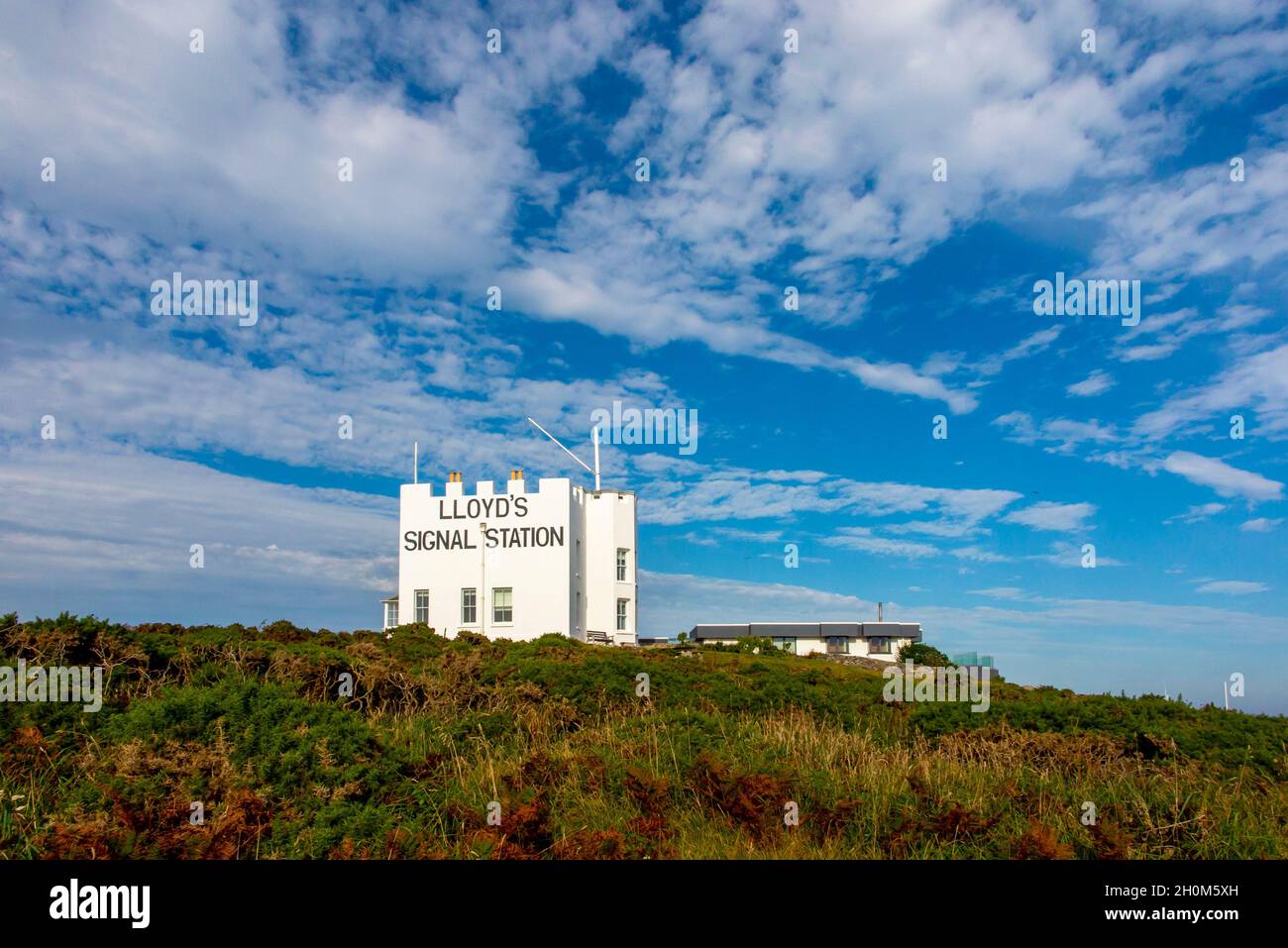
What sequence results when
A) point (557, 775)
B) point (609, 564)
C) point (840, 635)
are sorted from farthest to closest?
point (840, 635) → point (609, 564) → point (557, 775)

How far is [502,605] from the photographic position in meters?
36.2

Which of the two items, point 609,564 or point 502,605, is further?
point 609,564

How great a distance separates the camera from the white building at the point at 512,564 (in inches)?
1404

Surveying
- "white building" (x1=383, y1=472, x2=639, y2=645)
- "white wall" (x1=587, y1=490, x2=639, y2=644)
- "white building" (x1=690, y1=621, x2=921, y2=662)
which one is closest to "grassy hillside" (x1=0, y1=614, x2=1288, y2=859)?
"white building" (x1=383, y1=472, x2=639, y2=645)

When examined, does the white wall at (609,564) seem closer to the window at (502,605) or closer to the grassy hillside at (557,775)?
the window at (502,605)

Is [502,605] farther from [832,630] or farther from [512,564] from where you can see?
[832,630]

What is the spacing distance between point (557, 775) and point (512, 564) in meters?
28.3

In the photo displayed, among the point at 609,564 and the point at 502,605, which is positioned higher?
the point at 609,564

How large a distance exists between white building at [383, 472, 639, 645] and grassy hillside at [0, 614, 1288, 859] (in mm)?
23292

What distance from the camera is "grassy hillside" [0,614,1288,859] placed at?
6.50 m

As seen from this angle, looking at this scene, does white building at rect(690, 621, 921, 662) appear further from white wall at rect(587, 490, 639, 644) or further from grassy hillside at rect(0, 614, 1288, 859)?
grassy hillside at rect(0, 614, 1288, 859)

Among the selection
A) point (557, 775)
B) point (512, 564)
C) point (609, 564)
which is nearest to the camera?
point (557, 775)

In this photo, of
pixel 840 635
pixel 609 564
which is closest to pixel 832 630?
pixel 840 635
